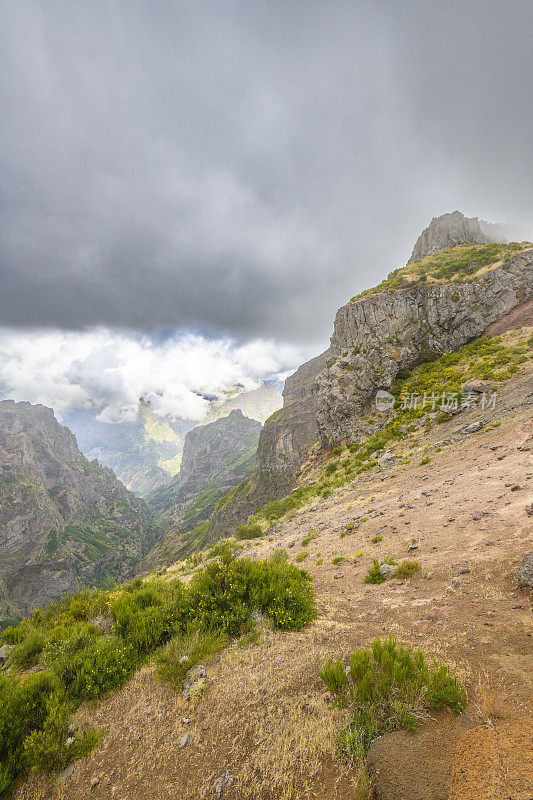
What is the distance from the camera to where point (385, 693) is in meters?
3.74

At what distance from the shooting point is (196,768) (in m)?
3.59

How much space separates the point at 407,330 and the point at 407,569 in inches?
1564

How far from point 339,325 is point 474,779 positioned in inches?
2093

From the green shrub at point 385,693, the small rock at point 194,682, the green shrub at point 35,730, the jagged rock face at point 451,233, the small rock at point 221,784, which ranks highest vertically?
the jagged rock face at point 451,233

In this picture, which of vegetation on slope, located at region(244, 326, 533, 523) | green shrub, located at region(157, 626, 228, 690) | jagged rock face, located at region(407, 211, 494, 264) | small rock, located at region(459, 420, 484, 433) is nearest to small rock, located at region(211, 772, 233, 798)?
green shrub, located at region(157, 626, 228, 690)

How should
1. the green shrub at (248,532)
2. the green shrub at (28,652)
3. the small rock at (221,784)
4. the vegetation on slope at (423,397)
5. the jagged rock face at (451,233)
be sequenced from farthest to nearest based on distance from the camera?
the jagged rock face at (451,233) → the vegetation on slope at (423,397) → the green shrub at (248,532) → the green shrub at (28,652) → the small rock at (221,784)

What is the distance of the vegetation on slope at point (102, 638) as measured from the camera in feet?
13.2

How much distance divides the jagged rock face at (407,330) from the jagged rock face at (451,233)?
50.6m

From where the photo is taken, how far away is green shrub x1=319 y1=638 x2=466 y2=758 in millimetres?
3355

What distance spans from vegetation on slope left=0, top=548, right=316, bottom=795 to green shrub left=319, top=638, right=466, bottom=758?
2.53 m

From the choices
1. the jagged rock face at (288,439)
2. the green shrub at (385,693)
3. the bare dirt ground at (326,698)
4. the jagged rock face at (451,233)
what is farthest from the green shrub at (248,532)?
the jagged rock face at (288,439)

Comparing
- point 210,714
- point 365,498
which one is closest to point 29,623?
point 210,714

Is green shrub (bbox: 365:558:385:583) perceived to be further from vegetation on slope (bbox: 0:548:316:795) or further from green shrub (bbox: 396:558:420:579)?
vegetation on slope (bbox: 0:548:316:795)

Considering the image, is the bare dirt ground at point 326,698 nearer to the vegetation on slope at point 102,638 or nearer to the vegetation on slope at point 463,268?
the vegetation on slope at point 102,638
